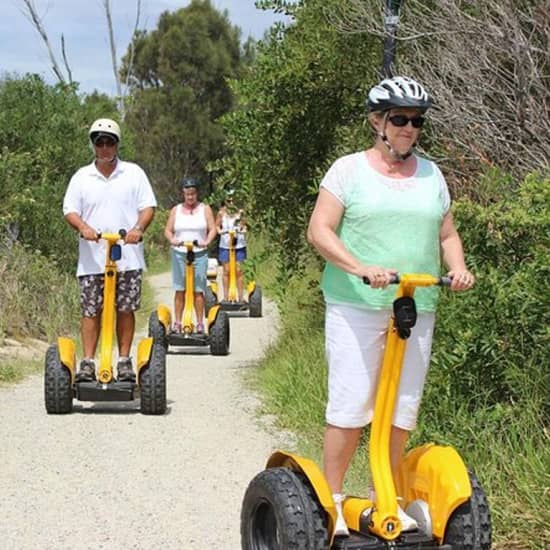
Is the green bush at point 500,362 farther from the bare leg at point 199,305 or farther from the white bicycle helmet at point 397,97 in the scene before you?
the bare leg at point 199,305

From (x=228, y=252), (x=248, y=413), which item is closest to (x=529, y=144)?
(x=248, y=413)

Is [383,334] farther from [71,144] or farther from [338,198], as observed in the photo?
[71,144]

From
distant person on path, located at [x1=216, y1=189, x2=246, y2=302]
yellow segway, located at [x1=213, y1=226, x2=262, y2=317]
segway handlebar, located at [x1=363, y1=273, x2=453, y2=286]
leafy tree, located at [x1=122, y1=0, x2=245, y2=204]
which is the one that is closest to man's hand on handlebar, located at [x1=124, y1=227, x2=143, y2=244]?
segway handlebar, located at [x1=363, y1=273, x2=453, y2=286]

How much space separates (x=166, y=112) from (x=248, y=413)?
82.8 feet

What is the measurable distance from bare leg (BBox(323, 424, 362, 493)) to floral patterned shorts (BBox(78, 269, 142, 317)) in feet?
12.2

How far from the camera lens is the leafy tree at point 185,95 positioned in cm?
3180

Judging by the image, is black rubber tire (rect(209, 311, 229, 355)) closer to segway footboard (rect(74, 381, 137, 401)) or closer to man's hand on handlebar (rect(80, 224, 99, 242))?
segway footboard (rect(74, 381, 137, 401))

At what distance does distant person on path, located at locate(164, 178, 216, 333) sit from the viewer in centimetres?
1134

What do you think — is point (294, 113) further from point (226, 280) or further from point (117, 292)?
point (226, 280)

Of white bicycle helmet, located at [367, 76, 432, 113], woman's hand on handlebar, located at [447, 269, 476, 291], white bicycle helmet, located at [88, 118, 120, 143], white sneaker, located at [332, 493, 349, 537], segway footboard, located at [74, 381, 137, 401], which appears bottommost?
white sneaker, located at [332, 493, 349, 537]

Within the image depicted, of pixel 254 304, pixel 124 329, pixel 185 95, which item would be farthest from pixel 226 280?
pixel 185 95

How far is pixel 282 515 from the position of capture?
12.5 feet

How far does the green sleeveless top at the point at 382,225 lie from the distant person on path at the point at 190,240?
732 cm

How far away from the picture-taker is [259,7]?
9320mm
